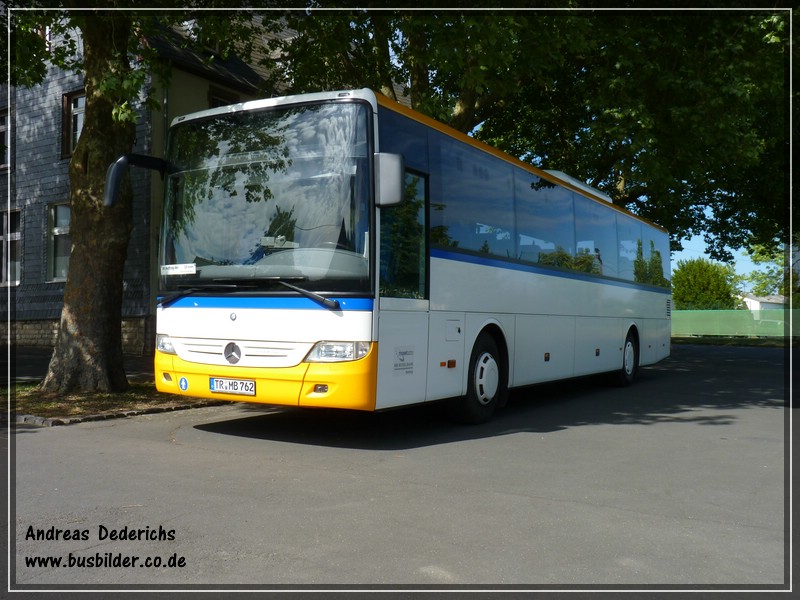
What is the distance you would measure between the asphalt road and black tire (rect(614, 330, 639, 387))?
206 inches

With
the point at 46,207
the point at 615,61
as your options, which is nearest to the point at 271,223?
the point at 615,61

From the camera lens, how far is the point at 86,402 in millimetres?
10492

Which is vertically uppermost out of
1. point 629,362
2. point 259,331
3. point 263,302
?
point 263,302

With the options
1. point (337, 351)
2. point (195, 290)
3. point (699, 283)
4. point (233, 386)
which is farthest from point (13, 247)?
point (699, 283)

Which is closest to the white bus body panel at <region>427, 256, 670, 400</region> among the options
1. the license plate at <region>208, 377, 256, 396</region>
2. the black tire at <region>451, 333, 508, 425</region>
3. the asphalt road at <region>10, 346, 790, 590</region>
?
the black tire at <region>451, 333, 508, 425</region>

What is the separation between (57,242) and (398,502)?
20846 mm

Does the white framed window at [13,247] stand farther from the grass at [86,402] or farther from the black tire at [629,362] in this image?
the black tire at [629,362]

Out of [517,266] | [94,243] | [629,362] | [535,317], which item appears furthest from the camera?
[629,362]

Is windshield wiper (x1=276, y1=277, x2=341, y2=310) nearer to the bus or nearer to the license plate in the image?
the bus

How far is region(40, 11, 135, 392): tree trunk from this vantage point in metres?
11.2

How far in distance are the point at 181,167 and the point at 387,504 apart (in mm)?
4829

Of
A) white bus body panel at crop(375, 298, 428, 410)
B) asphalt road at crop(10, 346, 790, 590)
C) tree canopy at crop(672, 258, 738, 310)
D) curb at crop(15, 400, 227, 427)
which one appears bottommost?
asphalt road at crop(10, 346, 790, 590)

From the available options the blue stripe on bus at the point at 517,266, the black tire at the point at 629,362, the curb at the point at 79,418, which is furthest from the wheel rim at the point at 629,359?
the curb at the point at 79,418

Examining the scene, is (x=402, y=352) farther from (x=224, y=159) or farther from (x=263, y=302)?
(x=224, y=159)
